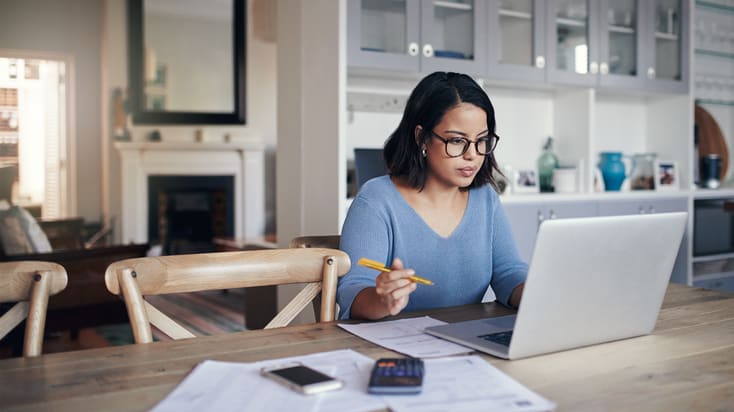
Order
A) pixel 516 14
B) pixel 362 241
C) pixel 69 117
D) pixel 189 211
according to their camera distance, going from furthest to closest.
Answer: pixel 69 117 → pixel 189 211 → pixel 516 14 → pixel 362 241

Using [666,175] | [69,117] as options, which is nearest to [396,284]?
[666,175]

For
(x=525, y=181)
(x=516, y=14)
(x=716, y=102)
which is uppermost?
(x=516, y=14)

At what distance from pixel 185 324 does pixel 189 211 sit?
2.87 metres

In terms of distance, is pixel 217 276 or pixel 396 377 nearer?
pixel 396 377

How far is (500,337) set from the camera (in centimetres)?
114

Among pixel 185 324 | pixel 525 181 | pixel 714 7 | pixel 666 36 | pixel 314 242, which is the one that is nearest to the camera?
pixel 314 242

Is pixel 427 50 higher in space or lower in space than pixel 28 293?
higher

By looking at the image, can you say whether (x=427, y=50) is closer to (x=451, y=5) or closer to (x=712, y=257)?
(x=451, y=5)

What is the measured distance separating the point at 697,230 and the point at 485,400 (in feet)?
12.6

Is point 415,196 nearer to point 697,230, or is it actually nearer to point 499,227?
point 499,227

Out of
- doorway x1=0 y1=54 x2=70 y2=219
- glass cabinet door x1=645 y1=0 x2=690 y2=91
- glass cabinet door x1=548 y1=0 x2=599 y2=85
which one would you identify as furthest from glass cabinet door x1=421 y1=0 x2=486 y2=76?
doorway x1=0 y1=54 x2=70 y2=219

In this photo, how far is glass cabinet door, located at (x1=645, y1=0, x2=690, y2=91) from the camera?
165 inches

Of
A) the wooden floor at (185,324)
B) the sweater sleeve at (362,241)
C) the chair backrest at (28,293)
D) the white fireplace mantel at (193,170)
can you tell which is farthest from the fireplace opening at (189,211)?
the chair backrest at (28,293)

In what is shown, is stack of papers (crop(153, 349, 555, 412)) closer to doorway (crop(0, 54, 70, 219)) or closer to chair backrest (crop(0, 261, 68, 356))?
chair backrest (crop(0, 261, 68, 356))
